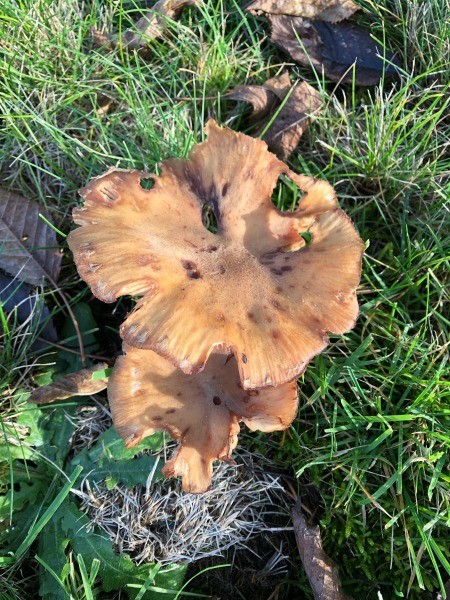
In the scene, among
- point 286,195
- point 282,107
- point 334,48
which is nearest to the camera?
point 286,195

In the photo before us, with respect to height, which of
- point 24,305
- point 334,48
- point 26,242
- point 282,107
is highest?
point 334,48

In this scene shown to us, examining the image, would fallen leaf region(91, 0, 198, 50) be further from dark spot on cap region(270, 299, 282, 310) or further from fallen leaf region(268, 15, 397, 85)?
dark spot on cap region(270, 299, 282, 310)

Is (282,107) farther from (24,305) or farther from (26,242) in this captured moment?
(24,305)

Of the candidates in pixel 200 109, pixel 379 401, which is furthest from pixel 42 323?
pixel 379 401

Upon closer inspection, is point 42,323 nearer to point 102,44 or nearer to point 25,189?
point 25,189

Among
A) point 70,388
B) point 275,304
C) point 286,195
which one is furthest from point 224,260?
point 70,388

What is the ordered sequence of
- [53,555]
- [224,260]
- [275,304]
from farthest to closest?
[53,555] < [224,260] < [275,304]

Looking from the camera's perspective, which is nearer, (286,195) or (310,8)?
(286,195)
